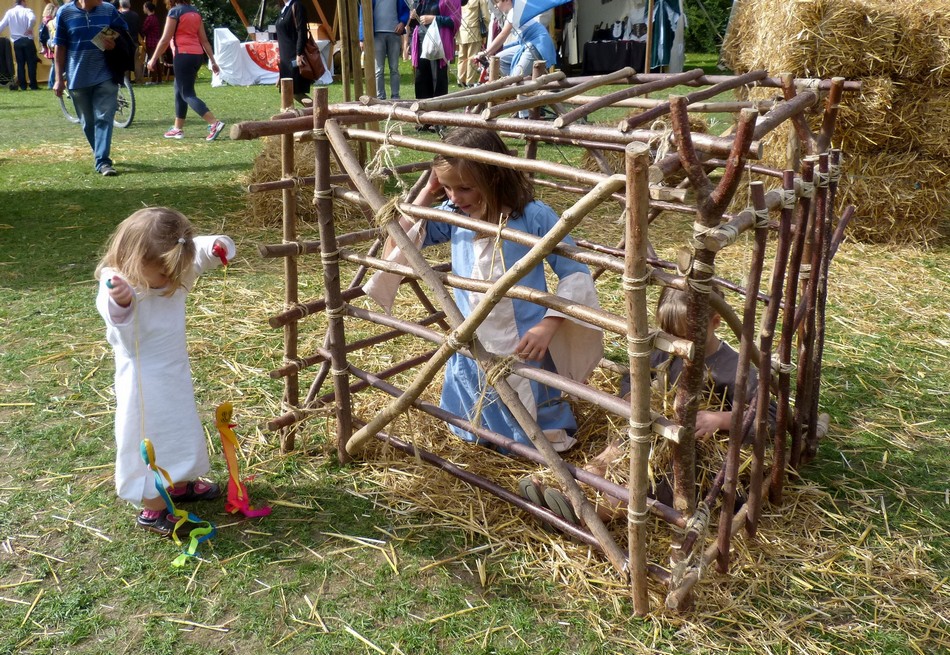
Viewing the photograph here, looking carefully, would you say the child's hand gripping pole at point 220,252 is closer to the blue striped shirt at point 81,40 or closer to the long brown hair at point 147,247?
the long brown hair at point 147,247

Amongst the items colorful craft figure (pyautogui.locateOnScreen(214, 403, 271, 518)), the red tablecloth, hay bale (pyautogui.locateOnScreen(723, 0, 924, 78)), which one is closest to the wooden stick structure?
colorful craft figure (pyautogui.locateOnScreen(214, 403, 271, 518))

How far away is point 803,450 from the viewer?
315 cm

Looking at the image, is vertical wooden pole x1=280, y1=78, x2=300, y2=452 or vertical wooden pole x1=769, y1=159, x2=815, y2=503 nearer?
vertical wooden pole x1=769, y1=159, x2=815, y2=503

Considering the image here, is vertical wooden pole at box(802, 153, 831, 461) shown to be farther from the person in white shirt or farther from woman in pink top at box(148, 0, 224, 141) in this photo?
the person in white shirt

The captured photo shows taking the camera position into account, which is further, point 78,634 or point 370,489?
point 370,489

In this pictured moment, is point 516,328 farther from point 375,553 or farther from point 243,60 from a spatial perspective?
point 243,60

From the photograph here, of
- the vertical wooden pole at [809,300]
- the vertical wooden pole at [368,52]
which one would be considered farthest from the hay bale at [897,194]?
the vertical wooden pole at [368,52]

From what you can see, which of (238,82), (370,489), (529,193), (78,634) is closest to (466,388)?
(370,489)

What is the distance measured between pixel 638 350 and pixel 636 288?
164 mm

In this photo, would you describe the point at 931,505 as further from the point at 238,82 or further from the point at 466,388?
the point at 238,82

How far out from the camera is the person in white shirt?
17297 millimetres

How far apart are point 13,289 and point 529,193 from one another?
12.1ft

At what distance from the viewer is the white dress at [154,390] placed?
2674mm

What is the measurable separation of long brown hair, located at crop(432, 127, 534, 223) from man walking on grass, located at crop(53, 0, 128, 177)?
20.1 feet
